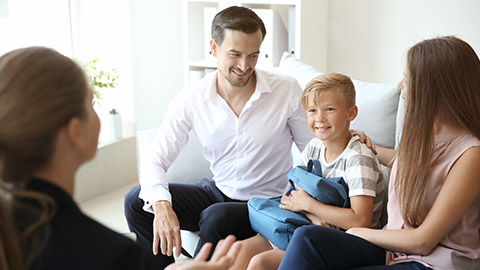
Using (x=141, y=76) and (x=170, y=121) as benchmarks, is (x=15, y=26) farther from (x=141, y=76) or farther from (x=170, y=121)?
(x=170, y=121)

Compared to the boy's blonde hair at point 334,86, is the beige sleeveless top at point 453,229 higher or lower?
lower

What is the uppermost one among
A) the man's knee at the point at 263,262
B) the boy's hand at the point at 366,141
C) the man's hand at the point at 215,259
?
the boy's hand at the point at 366,141

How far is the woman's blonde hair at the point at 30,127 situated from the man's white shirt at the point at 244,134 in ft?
3.99

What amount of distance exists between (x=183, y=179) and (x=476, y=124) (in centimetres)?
127

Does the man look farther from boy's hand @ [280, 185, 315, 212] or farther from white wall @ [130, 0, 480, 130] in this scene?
white wall @ [130, 0, 480, 130]

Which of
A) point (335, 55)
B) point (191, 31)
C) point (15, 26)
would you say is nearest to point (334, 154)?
point (335, 55)

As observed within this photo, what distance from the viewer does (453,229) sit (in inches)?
61.7

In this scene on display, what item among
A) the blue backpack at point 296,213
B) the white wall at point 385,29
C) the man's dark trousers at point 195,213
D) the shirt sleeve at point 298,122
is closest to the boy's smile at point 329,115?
the blue backpack at point 296,213

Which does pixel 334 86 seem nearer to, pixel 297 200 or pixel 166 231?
pixel 297 200

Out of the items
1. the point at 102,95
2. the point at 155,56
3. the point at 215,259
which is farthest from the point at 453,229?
the point at 155,56

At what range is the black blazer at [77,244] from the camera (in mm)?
898

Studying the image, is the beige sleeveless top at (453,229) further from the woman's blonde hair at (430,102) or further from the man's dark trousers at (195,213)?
the man's dark trousers at (195,213)

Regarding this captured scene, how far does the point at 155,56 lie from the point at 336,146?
237 centimetres

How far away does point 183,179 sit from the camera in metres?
2.45
